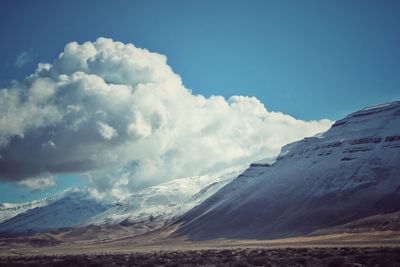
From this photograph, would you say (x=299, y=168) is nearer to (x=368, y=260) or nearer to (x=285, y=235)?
(x=285, y=235)

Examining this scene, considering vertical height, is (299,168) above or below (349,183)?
above

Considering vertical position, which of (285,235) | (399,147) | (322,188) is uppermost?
(399,147)

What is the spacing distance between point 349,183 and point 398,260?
10829 centimetres

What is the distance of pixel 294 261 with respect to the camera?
38.4 meters

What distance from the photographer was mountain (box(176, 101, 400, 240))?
11944 centimetres

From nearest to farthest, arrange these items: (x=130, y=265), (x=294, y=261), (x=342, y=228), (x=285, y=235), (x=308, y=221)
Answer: (x=294, y=261) < (x=130, y=265) < (x=342, y=228) < (x=285, y=235) < (x=308, y=221)

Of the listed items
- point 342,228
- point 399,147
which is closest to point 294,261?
point 342,228

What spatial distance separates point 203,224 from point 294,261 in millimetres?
129197

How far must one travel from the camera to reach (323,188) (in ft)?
463

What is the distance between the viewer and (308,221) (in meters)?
120

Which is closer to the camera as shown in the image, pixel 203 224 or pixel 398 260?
pixel 398 260

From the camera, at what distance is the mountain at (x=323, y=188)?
119438 millimetres

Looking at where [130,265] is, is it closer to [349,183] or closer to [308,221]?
[308,221]

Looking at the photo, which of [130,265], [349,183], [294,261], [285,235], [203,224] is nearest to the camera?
[294,261]
